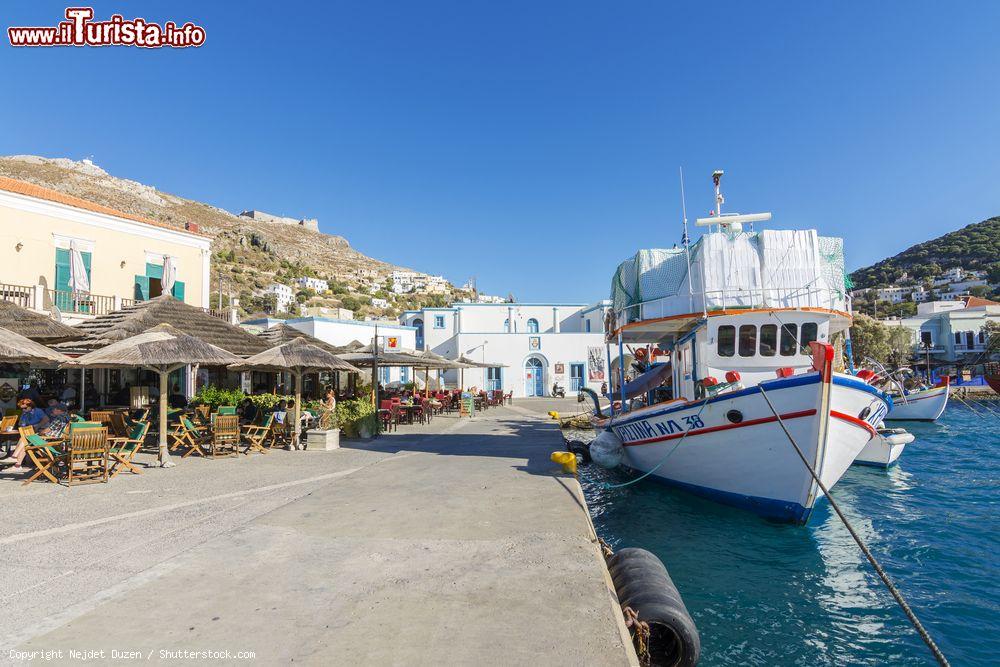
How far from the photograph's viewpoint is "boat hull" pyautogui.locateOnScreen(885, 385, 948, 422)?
92.5 feet

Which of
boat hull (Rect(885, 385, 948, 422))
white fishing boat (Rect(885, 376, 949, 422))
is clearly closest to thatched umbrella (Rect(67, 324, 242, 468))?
white fishing boat (Rect(885, 376, 949, 422))

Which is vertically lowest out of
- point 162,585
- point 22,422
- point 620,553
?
point 620,553

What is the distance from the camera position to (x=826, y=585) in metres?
7.04

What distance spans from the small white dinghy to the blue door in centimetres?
2051

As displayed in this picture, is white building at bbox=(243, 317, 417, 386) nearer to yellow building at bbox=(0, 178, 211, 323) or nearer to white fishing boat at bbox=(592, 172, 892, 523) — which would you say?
yellow building at bbox=(0, 178, 211, 323)

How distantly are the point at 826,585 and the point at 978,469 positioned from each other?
13.0 meters

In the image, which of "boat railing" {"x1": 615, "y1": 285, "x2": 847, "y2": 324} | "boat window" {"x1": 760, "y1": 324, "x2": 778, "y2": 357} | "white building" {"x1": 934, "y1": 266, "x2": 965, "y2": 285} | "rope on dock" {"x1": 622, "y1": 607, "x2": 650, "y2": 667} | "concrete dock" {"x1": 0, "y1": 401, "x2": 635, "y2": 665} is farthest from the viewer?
"white building" {"x1": 934, "y1": 266, "x2": 965, "y2": 285}

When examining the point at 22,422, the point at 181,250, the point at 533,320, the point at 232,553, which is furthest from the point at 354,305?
the point at 232,553

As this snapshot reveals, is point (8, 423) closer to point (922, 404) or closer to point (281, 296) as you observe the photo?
point (922, 404)

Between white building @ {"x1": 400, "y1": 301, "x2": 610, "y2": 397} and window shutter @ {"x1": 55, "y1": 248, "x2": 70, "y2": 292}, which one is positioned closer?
window shutter @ {"x1": 55, "y1": 248, "x2": 70, "y2": 292}

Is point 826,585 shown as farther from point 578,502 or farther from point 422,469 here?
point 422,469

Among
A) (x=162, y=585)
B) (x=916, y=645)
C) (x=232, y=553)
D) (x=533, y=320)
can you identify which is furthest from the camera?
(x=533, y=320)

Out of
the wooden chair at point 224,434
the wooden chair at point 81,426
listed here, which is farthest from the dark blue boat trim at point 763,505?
the wooden chair at point 81,426
